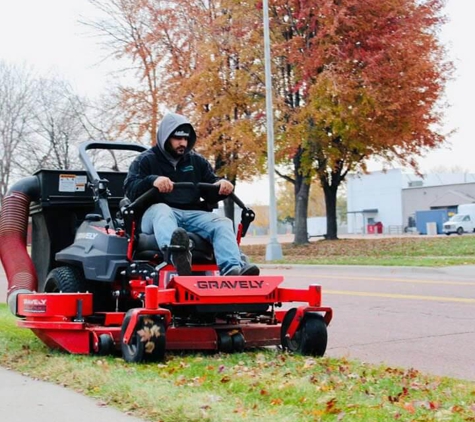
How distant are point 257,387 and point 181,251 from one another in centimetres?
165

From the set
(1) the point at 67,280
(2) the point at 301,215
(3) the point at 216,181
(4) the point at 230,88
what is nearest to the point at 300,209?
(2) the point at 301,215

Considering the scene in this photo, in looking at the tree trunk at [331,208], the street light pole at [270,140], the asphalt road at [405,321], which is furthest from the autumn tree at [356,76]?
the asphalt road at [405,321]

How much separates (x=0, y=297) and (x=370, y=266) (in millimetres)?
8818

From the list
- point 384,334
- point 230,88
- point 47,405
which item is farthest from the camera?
point 230,88

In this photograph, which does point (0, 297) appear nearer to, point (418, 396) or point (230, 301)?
point (230, 301)

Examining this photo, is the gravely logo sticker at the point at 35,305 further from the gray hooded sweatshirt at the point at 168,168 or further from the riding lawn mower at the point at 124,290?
the gray hooded sweatshirt at the point at 168,168

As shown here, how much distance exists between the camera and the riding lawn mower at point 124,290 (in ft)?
22.0

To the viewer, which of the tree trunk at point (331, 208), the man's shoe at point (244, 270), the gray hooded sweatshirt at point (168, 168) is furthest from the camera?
the tree trunk at point (331, 208)

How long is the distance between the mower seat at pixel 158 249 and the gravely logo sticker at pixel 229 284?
0.69m

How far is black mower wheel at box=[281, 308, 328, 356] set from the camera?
23.4 feet

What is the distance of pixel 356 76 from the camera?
2719 cm

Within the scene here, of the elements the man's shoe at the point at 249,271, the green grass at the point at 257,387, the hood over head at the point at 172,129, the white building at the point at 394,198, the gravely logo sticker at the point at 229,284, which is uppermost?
the white building at the point at 394,198

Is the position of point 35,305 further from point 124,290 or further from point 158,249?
point 158,249

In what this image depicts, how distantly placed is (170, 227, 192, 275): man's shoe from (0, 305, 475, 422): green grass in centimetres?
75
